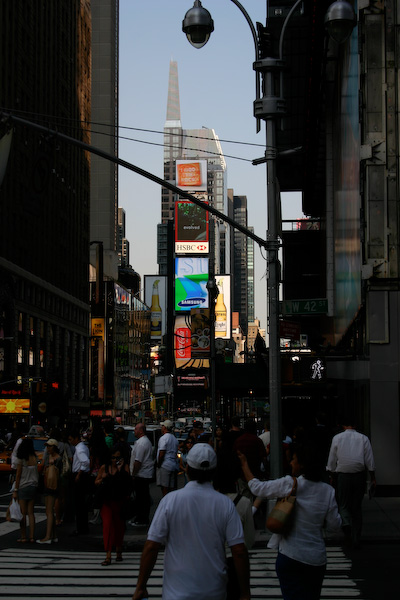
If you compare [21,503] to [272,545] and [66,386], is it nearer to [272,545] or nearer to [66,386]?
[272,545]

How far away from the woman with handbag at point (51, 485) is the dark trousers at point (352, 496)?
526 cm

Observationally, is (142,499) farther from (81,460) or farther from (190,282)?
(190,282)

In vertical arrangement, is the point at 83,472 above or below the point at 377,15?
below

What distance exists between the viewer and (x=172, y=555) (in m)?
6.16

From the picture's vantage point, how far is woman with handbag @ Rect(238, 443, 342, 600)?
24.5ft

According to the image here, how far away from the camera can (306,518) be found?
7.64m

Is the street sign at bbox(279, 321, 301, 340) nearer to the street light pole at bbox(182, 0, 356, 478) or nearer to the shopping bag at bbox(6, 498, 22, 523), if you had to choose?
the street light pole at bbox(182, 0, 356, 478)

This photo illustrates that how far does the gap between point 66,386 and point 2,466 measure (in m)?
80.4

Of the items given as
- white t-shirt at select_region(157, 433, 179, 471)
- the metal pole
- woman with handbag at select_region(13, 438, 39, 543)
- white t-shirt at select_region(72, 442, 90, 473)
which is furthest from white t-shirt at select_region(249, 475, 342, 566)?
white t-shirt at select_region(157, 433, 179, 471)

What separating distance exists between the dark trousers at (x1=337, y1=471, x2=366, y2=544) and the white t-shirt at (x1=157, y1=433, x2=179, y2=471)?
20.2 ft

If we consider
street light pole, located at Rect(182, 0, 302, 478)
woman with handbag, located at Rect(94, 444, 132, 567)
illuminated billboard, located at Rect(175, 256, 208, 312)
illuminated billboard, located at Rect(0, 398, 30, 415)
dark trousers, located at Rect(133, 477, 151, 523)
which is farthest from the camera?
illuminated billboard, located at Rect(175, 256, 208, 312)

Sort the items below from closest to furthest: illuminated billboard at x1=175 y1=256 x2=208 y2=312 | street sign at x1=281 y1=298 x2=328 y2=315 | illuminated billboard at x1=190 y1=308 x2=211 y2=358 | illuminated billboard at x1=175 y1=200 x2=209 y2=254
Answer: street sign at x1=281 y1=298 x2=328 y2=315 → illuminated billboard at x1=190 y1=308 x2=211 y2=358 → illuminated billboard at x1=175 y1=256 x2=208 y2=312 → illuminated billboard at x1=175 y1=200 x2=209 y2=254

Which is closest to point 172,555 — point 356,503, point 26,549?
point 356,503

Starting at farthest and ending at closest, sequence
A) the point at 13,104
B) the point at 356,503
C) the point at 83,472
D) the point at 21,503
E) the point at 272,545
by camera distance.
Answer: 1. the point at 13,104
2. the point at 83,472
3. the point at 21,503
4. the point at 356,503
5. the point at 272,545
